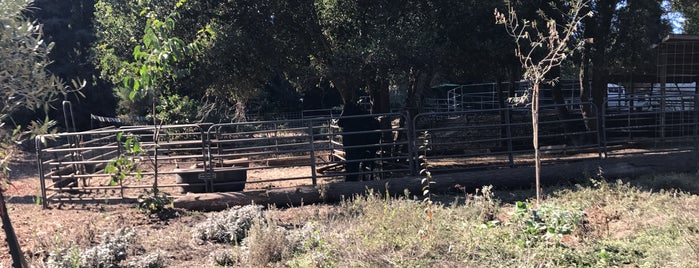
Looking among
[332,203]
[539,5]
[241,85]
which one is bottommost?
[332,203]

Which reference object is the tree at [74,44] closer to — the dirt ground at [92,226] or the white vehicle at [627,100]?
the dirt ground at [92,226]

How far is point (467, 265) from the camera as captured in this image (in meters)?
4.54

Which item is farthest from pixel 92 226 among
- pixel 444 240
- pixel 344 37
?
pixel 344 37

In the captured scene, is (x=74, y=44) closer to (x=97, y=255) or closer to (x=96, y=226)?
(x=96, y=226)

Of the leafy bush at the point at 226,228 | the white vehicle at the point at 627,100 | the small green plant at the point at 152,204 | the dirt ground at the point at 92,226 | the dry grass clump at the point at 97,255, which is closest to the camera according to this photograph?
the dry grass clump at the point at 97,255

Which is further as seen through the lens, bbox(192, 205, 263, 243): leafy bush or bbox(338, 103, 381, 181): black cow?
bbox(338, 103, 381, 181): black cow

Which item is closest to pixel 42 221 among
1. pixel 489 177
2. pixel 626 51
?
pixel 489 177

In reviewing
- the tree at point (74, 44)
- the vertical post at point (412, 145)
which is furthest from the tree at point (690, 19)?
the tree at point (74, 44)

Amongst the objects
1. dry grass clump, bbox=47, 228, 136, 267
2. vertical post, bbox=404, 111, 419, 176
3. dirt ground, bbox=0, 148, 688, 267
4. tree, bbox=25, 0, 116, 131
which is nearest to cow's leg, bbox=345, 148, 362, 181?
vertical post, bbox=404, 111, 419, 176

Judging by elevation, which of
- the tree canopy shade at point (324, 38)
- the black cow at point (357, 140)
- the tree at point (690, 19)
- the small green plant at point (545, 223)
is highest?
the tree at point (690, 19)

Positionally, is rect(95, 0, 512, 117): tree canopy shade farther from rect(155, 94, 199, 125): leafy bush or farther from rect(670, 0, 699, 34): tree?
rect(670, 0, 699, 34): tree

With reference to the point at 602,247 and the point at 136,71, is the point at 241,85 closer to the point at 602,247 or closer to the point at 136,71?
the point at 136,71

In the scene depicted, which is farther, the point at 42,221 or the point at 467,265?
the point at 42,221

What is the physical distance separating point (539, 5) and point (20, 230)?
10.7 m
